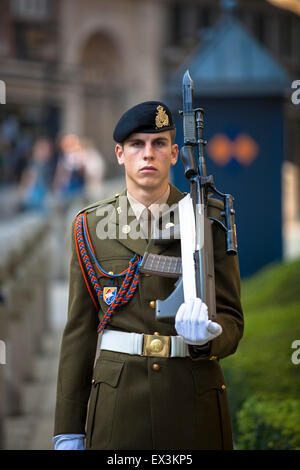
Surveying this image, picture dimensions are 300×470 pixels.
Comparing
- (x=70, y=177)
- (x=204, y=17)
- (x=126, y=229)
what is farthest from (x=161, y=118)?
(x=204, y=17)

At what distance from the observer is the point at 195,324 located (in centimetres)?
242

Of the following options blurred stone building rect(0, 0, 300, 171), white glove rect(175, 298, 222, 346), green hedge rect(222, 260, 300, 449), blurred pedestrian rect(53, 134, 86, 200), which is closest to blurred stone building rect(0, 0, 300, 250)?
blurred stone building rect(0, 0, 300, 171)

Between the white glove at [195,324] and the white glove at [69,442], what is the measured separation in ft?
2.16

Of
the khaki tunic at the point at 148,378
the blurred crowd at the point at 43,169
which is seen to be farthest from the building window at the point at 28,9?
the khaki tunic at the point at 148,378

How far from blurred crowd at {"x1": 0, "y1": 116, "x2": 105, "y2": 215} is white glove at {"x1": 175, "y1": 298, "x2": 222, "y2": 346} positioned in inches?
461

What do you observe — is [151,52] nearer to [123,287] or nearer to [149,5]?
[149,5]

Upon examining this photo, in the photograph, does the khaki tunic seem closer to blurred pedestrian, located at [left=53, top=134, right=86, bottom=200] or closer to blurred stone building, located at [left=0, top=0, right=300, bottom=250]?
blurred pedestrian, located at [left=53, top=134, right=86, bottom=200]

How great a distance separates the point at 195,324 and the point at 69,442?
0.73 metres

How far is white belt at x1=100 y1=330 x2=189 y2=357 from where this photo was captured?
2.73 metres

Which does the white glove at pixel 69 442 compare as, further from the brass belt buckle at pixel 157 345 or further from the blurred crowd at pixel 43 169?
the blurred crowd at pixel 43 169

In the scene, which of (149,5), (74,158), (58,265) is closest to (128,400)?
(58,265)

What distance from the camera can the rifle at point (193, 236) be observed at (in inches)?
101

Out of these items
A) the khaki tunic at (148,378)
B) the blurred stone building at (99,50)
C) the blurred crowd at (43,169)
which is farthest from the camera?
the blurred stone building at (99,50)

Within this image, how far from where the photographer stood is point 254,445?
14.6 ft
